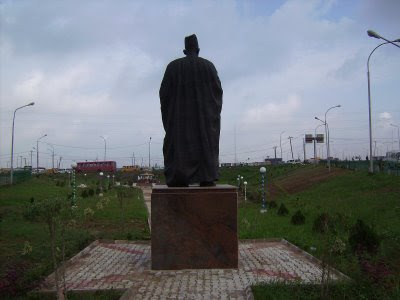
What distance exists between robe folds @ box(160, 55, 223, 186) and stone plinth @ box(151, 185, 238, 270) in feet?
1.87

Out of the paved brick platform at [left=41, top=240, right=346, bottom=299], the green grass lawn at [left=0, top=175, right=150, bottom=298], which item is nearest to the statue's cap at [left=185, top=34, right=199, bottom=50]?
the green grass lawn at [left=0, top=175, right=150, bottom=298]

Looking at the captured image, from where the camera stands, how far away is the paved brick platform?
611 cm

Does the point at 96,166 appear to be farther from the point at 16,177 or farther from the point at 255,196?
the point at 255,196

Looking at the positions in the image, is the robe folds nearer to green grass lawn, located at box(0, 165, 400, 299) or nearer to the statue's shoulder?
the statue's shoulder

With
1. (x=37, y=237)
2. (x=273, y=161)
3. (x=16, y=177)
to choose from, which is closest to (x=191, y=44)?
(x=37, y=237)

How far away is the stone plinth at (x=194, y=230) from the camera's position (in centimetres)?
726

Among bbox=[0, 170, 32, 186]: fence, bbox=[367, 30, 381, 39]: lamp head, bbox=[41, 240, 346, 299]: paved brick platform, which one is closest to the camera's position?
A: bbox=[41, 240, 346, 299]: paved brick platform

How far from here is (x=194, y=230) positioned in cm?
728

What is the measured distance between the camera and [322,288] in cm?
552

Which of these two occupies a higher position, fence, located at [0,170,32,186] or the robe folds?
the robe folds

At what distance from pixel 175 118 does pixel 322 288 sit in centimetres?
373

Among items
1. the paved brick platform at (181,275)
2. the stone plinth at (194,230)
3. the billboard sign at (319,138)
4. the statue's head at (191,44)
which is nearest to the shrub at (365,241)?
the paved brick platform at (181,275)

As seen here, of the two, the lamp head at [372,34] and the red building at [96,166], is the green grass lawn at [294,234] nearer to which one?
the lamp head at [372,34]

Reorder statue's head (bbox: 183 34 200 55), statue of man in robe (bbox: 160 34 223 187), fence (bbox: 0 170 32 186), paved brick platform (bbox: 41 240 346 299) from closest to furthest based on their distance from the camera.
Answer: paved brick platform (bbox: 41 240 346 299) → statue of man in robe (bbox: 160 34 223 187) → statue's head (bbox: 183 34 200 55) → fence (bbox: 0 170 32 186)
